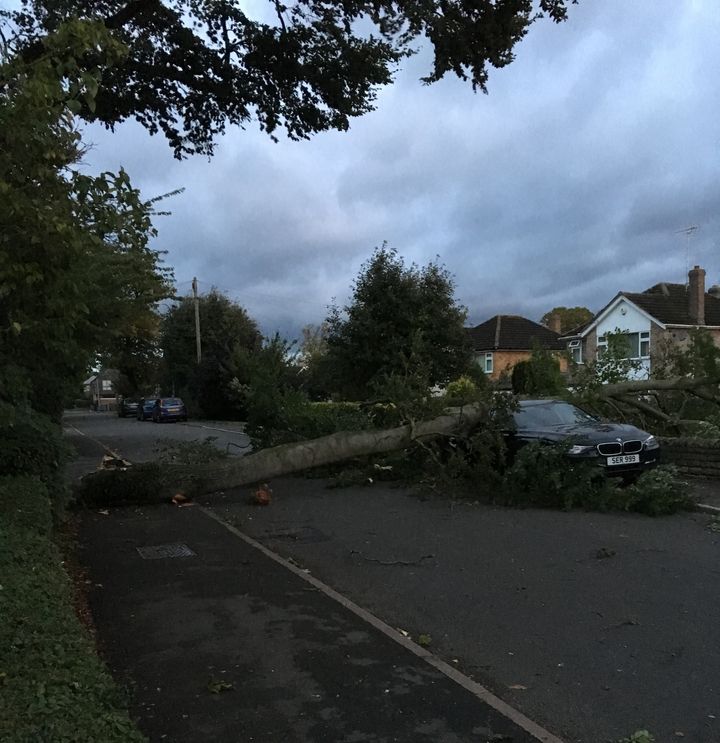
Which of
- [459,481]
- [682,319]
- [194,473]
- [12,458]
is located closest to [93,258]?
[12,458]

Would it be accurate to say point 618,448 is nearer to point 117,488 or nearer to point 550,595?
point 550,595

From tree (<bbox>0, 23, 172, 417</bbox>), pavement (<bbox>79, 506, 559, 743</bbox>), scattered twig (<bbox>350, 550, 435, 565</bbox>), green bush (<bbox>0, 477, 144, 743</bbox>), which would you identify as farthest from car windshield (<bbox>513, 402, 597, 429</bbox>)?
tree (<bbox>0, 23, 172, 417</bbox>)

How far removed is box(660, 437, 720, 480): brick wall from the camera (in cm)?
1164

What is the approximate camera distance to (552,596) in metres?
5.87

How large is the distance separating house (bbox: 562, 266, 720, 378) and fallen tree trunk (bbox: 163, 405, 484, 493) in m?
27.7

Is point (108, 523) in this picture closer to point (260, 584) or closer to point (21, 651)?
point (260, 584)

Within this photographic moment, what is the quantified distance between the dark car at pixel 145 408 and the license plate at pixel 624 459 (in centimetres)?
4134

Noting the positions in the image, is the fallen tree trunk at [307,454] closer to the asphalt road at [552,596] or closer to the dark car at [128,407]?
the asphalt road at [552,596]

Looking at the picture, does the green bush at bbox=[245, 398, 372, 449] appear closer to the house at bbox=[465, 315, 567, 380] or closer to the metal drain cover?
the metal drain cover

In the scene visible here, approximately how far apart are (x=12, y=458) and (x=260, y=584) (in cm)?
309

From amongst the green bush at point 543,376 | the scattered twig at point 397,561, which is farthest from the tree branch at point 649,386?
the scattered twig at point 397,561

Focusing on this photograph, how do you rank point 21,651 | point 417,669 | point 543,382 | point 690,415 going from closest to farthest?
1. point 21,651
2. point 417,669
3. point 690,415
4. point 543,382

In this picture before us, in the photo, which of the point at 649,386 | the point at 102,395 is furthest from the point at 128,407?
the point at 649,386

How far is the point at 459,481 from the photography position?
11.2 meters
